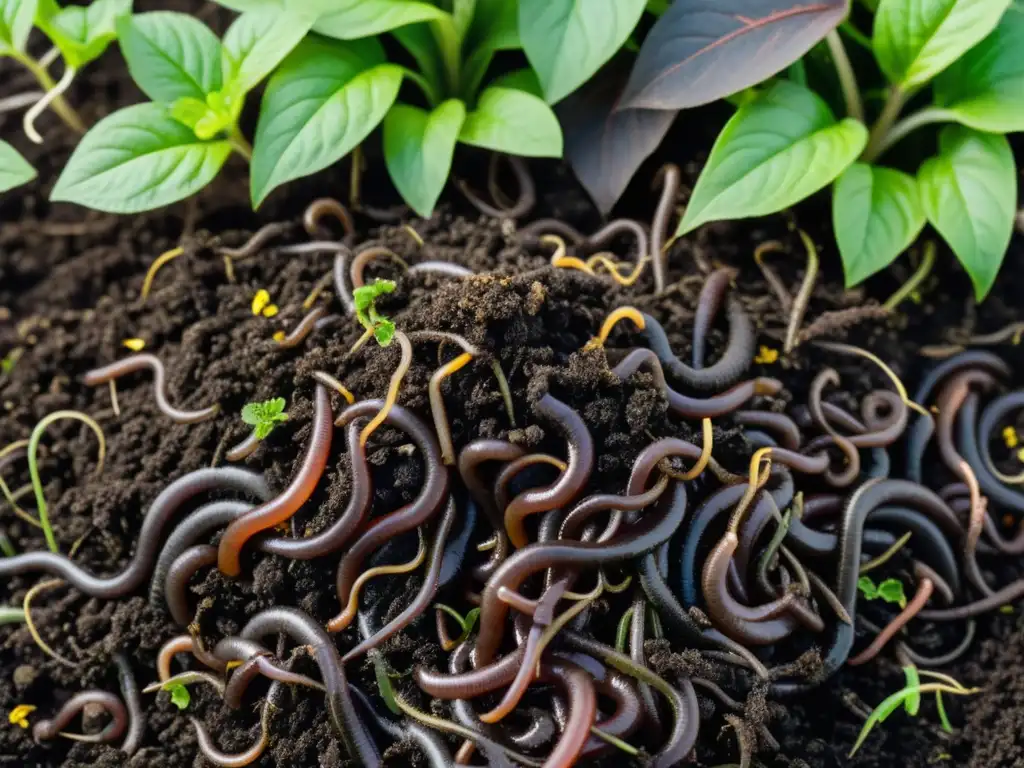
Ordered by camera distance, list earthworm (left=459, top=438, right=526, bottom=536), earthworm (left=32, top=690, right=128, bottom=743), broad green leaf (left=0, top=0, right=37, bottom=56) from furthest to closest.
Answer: broad green leaf (left=0, top=0, right=37, bottom=56), earthworm (left=32, top=690, right=128, bottom=743), earthworm (left=459, top=438, right=526, bottom=536)

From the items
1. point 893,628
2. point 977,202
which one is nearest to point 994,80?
point 977,202

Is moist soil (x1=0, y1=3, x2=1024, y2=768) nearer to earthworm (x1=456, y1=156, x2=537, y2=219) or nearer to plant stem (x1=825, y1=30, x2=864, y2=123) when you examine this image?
earthworm (x1=456, y1=156, x2=537, y2=219)

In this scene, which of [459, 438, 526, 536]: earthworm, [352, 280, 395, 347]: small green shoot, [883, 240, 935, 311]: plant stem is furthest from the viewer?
[883, 240, 935, 311]: plant stem

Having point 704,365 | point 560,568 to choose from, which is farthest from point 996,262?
point 560,568

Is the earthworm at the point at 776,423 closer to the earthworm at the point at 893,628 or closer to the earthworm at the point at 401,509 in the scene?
the earthworm at the point at 893,628

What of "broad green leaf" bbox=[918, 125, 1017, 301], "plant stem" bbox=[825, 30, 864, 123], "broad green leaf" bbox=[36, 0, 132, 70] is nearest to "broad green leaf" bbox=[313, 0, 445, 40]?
"broad green leaf" bbox=[36, 0, 132, 70]

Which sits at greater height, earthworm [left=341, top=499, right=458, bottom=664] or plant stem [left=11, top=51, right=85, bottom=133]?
plant stem [left=11, top=51, right=85, bottom=133]

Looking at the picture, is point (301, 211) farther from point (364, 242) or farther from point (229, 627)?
point (229, 627)

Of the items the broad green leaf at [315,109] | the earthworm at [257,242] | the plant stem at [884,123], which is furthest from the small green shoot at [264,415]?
the plant stem at [884,123]
